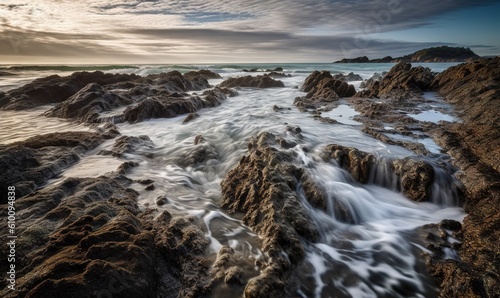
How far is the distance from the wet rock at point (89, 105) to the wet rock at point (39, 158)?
14.7 feet

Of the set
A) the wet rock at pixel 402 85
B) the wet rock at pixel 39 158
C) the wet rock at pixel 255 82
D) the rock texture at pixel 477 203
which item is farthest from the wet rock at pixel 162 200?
the wet rock at pixel 255 82

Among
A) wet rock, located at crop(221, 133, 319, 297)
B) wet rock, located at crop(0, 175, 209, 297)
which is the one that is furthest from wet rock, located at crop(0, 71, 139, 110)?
wet rock, located at crop(221, 133, 319, 297)

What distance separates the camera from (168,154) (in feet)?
24.2

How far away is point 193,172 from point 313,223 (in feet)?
10.8

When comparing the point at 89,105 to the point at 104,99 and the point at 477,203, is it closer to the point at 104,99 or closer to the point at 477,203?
the point at 104,99

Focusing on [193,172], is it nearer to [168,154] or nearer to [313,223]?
[168,154]

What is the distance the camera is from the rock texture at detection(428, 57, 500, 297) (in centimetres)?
299

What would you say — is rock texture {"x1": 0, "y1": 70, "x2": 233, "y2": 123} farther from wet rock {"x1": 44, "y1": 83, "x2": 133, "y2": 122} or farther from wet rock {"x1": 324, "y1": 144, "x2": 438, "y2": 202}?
wet rock {"x1": 324, "y1": 144, "x2": 438, "y2": 202}

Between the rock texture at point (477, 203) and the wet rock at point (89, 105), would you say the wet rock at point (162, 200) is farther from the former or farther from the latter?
the wet rock at point (89, 105)

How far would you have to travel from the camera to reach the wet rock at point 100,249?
244 cm

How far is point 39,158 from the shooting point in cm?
553

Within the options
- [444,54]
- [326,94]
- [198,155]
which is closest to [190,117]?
[198,155]

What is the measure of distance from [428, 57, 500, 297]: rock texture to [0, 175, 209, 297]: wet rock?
2891 millimetres

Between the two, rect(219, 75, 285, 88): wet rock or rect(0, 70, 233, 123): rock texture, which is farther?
rect(219, 75, 285, 88): wet rock
